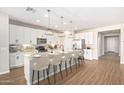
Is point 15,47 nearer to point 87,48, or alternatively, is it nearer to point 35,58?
point 35,58

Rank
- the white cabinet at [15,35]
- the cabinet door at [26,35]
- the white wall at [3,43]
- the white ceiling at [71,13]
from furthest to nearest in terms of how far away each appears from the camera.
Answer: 1. the cabinet door at [26,35]
2. the white cabinet at [15,35]
3. the white wall at [3,43]
4. the white ceiling at [71,13]

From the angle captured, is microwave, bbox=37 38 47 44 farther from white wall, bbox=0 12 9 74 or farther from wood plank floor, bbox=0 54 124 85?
wood plank floor, bbox=0 54 124 85

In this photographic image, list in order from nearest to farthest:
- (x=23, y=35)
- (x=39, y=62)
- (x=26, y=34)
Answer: (x=39, y=62)
(x=23, y=35)
(x=26, y=34)

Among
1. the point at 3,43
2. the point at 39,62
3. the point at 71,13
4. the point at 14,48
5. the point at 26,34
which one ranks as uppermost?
the point at 71,13

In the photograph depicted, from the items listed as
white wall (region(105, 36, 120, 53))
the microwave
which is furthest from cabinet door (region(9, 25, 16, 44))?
white wall (region(105, 36, 120, 53))

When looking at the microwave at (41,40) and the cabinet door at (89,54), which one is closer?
the microwave at (41,40)

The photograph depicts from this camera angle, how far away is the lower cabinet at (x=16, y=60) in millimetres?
4923

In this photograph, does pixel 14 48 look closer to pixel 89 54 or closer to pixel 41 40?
pixel 41 40

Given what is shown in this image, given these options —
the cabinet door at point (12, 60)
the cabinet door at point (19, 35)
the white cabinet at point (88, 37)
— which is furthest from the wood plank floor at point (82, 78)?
the white cabinet at point (88, 37)

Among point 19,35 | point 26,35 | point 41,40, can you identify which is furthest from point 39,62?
point 41,40

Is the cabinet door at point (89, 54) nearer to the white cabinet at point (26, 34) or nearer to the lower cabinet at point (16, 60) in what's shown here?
the white cabinet at point (26, 34)

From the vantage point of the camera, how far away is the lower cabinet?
4.92 m

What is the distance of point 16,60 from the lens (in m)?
5.13
